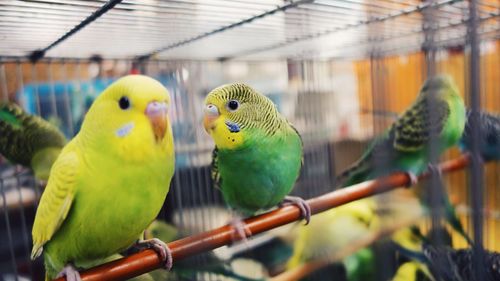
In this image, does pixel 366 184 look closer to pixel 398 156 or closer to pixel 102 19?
pixel 398 156

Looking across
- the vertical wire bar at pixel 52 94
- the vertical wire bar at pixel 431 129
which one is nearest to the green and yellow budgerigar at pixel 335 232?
the vertical wire bar at pixel 431 129

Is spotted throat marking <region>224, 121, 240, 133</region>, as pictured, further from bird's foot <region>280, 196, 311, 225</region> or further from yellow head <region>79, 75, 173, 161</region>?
bird's foot <region>280, 196, 311, 225</region>

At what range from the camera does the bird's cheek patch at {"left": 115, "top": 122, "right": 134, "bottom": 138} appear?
44cm

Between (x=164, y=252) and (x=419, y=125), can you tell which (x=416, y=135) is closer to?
(x=419, y=125)

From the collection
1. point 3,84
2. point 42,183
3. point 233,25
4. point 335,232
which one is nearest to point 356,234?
point 335,232

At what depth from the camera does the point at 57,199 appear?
0.48 metres

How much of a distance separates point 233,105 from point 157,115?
0.12 metres

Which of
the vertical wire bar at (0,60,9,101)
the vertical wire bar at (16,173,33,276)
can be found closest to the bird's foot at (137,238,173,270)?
the vertical wire bar at (16,173,33,276)

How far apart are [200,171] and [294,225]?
0.22m

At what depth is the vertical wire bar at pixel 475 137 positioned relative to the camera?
60cm

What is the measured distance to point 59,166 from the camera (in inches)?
19.5

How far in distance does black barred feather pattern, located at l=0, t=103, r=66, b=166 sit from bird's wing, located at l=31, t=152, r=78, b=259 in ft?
0.71

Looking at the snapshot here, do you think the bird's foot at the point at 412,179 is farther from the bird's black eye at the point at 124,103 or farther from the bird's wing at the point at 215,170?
the bird's black eye at the point at 124,103

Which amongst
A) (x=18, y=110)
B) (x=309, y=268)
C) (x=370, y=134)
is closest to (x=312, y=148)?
(x=370, y=134)
